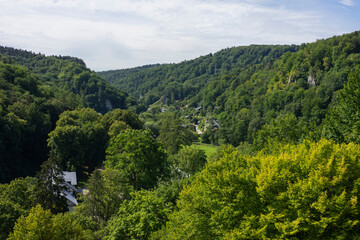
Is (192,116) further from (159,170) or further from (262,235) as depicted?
(262,235)

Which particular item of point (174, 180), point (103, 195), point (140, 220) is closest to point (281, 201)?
point (140, 220)

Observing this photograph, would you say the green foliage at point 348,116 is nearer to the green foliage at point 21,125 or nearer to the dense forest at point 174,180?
the dense forest at point 174,180

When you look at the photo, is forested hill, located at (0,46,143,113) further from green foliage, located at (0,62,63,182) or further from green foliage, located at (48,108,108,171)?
green foliage, located at (48,108,108,171)

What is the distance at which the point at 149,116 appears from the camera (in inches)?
5187

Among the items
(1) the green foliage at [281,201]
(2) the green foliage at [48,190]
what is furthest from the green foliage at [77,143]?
(1) the green foliage at [281,201]

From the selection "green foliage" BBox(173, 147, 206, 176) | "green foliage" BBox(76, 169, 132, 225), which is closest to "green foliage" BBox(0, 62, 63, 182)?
"green foliage" BBox(76, 169, 132, 225)

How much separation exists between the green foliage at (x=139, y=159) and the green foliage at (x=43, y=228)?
38.4 feet

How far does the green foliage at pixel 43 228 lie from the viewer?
1340cm

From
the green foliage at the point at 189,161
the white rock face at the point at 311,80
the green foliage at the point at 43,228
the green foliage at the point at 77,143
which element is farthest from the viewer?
the white rock face at the point at 311,80

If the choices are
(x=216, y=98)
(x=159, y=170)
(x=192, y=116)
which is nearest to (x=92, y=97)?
(x=192, y=116)

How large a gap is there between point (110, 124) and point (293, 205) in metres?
55.4

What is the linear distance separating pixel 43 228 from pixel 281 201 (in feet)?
39.7

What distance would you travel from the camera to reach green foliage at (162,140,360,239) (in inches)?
487

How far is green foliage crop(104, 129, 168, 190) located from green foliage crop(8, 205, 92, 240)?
11713 mm
